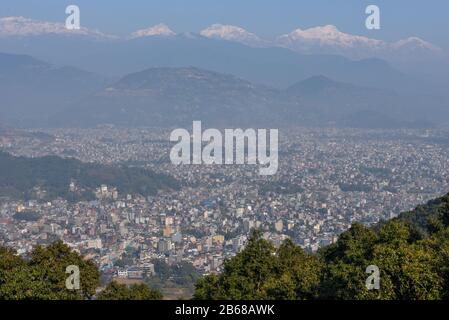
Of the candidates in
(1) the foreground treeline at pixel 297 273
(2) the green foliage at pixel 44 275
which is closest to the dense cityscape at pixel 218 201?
(1) the foreground treeline at pixel 297 273

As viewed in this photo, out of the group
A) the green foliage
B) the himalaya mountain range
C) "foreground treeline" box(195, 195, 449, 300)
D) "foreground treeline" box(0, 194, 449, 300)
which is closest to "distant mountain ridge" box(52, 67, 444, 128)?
the himalaya mountain range

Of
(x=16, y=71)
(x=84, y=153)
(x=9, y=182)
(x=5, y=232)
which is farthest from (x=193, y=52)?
(x=5, y=232)

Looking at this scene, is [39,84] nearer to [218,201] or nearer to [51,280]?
[218,201]

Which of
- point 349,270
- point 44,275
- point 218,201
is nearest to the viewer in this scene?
point 349,270

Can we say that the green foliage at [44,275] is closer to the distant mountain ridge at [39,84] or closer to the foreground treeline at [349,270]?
the foreground treeline at [349,270]

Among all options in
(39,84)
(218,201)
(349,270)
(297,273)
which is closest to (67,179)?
(218,201)

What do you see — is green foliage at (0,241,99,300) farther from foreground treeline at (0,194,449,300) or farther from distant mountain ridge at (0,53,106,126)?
distant mountain ridge at (0,53,106,126)
